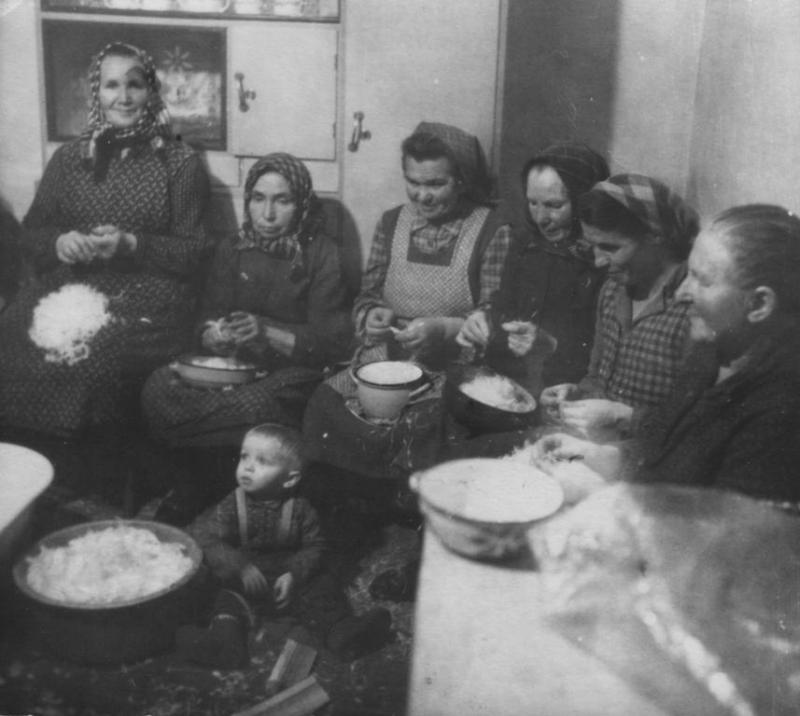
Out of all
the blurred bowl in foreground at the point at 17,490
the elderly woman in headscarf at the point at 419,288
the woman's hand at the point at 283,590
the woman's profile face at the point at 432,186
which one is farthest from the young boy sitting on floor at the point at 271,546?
the woman's profile face at the point at 432,186

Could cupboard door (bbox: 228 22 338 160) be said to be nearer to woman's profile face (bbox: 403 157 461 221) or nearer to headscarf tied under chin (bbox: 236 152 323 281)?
headscarf tied under chin (bbox: 236 152 323 281)

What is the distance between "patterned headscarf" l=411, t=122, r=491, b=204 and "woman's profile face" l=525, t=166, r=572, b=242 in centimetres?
16

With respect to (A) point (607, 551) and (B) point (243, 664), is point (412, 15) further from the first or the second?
(B) point (243, 664)

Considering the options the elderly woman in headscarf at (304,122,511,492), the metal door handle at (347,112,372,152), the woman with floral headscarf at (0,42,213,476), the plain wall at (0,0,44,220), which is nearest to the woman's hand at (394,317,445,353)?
the elderly woman in headscarf at (304,122,511,492)

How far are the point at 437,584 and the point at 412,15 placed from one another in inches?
49.0

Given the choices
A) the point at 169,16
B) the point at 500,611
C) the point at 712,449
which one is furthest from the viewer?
the point at 169,16

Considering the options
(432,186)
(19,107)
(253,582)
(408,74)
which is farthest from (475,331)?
(19,107)

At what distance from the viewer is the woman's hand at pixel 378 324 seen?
1.81 metres

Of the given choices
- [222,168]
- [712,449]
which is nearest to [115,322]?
[222,168]

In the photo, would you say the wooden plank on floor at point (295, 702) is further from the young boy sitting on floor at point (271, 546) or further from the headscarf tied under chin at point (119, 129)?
the headscarf tied under chin at point (119, 129)

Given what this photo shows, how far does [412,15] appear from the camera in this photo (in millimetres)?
1700

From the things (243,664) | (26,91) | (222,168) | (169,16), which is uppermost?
(169,16)

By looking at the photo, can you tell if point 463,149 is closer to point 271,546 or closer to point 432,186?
point 432,186

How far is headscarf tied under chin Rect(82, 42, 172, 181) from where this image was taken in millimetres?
1791
